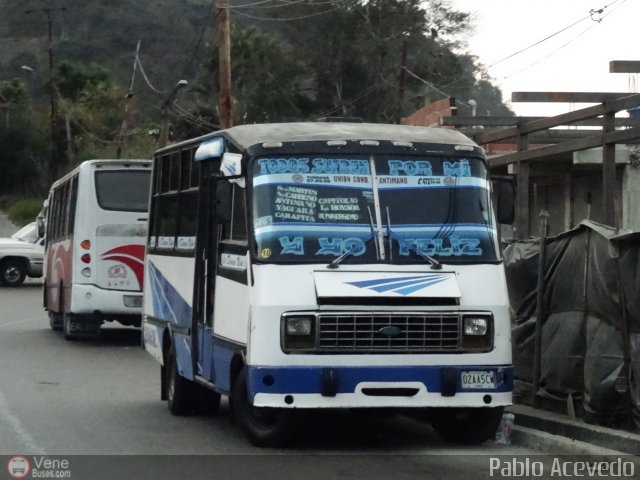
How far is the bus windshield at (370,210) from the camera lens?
10.1 m

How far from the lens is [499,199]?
435 inches

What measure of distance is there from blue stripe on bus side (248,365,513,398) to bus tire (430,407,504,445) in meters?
0.70

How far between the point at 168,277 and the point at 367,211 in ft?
11.6

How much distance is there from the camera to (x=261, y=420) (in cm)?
1034

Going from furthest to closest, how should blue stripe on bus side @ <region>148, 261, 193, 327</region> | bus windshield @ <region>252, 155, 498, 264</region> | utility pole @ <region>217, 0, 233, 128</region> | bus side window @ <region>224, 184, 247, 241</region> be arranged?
utility pole @ <region>217, 0, 233, 128</region>
blue stripe on bus side @ <region>148, 261, 193, 327</region>
bus side window @ <region>224, 184, 247, 241</region>
bus windshield @ <region>252, 155, 498, 264</region>

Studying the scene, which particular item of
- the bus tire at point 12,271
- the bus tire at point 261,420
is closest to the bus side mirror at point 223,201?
the bus tire at point 261,420

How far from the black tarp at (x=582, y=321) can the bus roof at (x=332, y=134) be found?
4.83 ft

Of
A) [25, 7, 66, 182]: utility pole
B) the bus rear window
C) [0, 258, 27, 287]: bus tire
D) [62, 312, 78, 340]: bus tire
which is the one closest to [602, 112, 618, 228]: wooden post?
the bus rear window

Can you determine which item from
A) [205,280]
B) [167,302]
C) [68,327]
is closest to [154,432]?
[205,280]

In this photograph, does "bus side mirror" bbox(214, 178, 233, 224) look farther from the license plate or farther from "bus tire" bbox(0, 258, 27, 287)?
"bus tire" bbox(0, 258, 27, 287)

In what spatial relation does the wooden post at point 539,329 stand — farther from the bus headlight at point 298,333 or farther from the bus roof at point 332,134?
the bus headlight at point 298,333

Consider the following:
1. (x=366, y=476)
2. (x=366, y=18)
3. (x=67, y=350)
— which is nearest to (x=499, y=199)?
(x=366, y=476)

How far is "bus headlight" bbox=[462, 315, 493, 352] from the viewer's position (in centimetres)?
996

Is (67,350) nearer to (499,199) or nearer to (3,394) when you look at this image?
(3,394)
